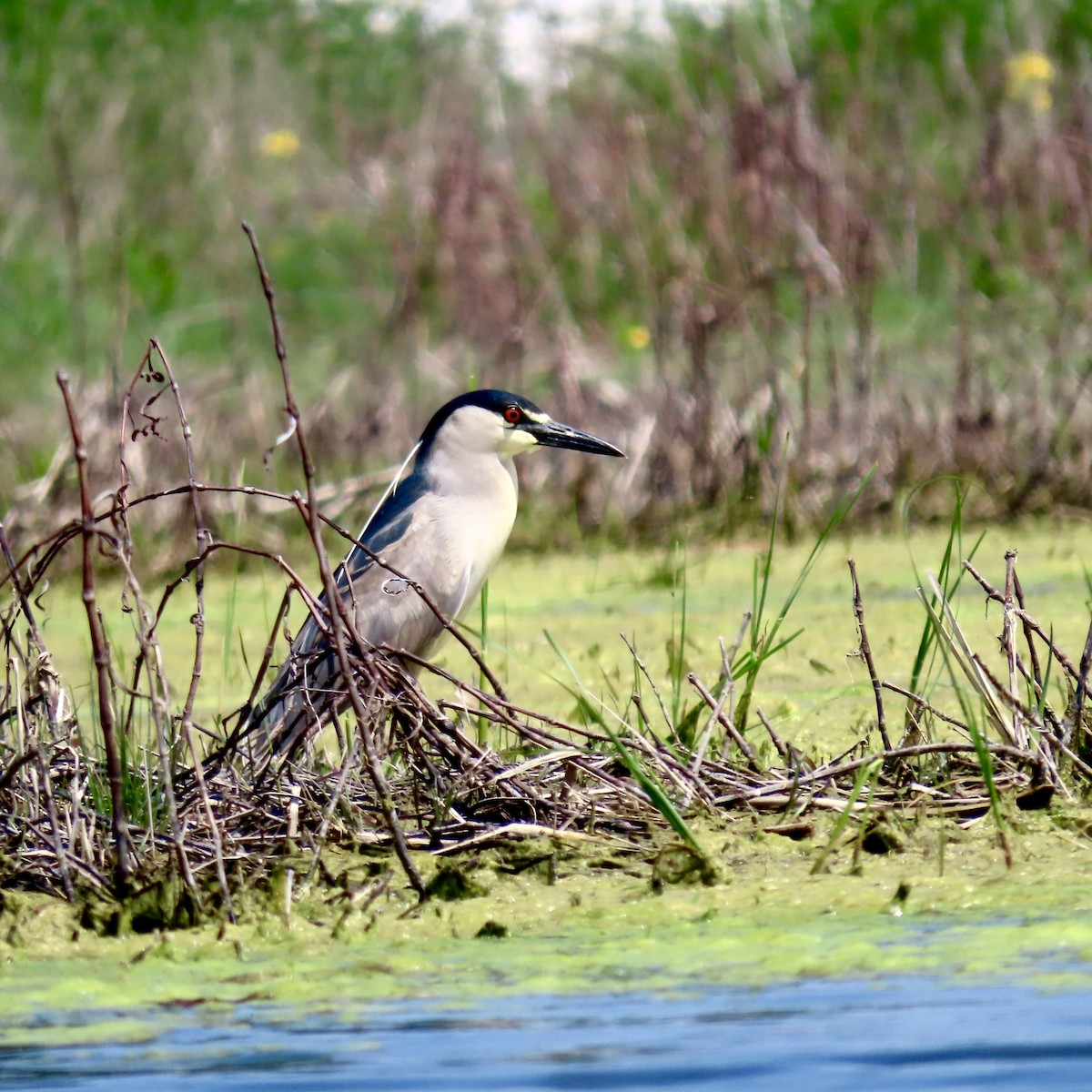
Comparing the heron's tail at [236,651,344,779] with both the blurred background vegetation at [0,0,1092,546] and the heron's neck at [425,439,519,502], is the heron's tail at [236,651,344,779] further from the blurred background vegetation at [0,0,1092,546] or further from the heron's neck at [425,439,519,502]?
the blurred background vegetation at [0,0,1092,546]

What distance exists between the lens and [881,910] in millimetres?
2539

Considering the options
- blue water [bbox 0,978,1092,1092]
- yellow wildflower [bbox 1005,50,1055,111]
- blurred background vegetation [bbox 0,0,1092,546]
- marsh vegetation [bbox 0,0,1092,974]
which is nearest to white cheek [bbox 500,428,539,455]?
blurred background vegetation [bbox 0,0,1092,546]

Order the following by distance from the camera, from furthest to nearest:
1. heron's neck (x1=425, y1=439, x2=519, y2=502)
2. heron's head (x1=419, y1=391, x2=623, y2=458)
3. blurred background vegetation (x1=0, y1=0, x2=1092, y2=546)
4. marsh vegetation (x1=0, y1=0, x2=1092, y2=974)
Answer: blurred background vegetation (x1=0, y1=0, x2=1092, y2=546) → heron's head (x1=419, y1=391, x2=623, y2=458) → heron's neck (x1=425, y1=439, x2=519, y2=502) → marsh vegetation (x1=0, y1=0, x2=1092, y2=974)

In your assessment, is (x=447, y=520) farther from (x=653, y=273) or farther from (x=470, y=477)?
(x=653, y=273)

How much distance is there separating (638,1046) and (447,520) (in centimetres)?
264

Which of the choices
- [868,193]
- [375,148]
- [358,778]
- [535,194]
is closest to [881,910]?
[358,778]

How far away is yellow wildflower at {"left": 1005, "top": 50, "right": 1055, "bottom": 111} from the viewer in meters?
8.13

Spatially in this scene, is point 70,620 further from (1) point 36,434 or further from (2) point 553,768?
(2) point 553,768

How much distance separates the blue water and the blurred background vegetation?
269cm

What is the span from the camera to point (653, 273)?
7395 millimetres

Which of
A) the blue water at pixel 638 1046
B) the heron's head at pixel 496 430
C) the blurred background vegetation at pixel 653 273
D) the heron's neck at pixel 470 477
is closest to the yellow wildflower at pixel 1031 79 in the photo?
the blurred background vegetation at pixel 653 273

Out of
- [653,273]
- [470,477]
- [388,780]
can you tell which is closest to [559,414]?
[653,273]

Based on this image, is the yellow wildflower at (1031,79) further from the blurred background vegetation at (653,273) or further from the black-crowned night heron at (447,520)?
the black-crowned night heron at (447,520)

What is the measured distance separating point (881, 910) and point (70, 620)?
157 inches
